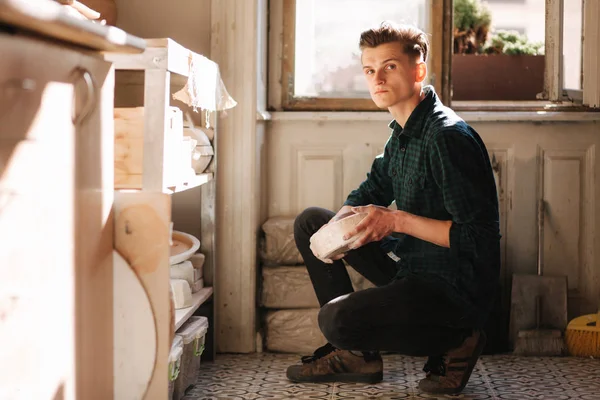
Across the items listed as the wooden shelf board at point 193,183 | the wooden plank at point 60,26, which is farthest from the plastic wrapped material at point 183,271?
the wooden plank at point 60,26

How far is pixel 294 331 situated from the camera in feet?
10.9

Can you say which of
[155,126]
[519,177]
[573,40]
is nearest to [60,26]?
[155,126]

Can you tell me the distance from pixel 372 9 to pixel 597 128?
108 centimetres

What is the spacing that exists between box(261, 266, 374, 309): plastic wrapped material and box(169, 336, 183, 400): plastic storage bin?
2.67 ft

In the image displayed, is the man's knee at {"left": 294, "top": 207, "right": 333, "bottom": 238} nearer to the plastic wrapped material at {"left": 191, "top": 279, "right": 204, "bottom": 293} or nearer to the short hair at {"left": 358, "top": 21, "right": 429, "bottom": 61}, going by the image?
the plastic wrapped material at {"left": 191, "top": 279, "right": 204, "bottom": 293}

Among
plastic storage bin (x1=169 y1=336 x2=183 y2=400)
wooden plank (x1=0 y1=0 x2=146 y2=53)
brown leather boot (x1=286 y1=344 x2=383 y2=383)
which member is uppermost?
wooden plank (x1=0 y1=0 x2=146 y2=53)

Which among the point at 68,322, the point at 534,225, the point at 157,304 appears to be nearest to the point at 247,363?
the point at 534,225

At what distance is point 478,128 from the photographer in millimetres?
3520

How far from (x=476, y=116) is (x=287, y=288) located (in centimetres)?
108

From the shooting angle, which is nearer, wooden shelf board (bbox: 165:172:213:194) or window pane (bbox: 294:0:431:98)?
wooden shelf board (bbox: 165:172:213:194)

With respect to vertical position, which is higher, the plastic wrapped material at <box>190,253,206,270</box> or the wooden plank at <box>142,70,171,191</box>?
the wooden plank at <box>142,70,171,191</box>

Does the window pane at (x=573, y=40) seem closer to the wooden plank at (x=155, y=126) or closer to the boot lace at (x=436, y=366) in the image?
the boot lace at (x=436, y=366)

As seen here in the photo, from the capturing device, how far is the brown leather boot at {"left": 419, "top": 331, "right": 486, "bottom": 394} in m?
2.61

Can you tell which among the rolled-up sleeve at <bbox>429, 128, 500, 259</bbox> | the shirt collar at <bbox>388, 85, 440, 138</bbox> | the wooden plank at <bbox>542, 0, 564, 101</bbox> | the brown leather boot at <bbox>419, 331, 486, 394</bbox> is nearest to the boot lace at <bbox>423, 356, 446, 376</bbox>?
the brown leather boot at <bbox>419, 331, 486, 394</bbox>
